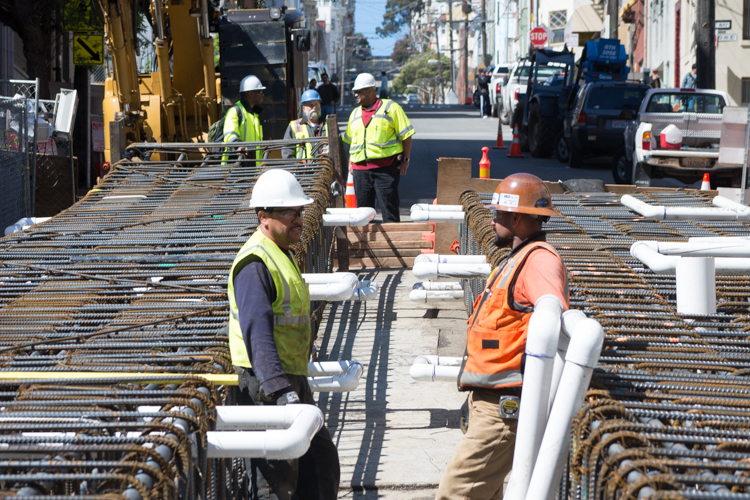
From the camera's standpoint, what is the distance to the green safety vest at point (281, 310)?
12.6 feet

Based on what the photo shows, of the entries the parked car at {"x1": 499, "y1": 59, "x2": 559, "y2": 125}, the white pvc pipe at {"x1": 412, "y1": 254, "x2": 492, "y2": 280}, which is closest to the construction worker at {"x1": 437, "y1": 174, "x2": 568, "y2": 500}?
the white pvc pipe at {"x1": 412, "y1": 254, "x2": 492, "y2": 280}

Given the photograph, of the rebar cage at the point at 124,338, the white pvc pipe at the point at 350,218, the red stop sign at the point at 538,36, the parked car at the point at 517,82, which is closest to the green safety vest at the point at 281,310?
the rebar cage at the point at 124,338

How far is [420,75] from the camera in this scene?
128125 mm

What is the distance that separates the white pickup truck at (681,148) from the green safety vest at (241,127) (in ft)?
26.7

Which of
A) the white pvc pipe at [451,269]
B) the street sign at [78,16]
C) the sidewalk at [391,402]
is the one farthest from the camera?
the street sign at [78,16]

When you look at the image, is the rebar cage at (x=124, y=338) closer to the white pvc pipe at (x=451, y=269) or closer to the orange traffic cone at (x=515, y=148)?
the white pvc pipe at (x=451, y=269)

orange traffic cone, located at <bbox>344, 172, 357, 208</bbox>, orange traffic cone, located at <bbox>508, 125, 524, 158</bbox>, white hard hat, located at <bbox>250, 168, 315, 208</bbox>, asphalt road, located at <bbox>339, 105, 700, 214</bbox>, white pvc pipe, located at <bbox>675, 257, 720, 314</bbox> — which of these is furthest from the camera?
orange traffic cone, located at <bbox>508, 125, 524, 158</bbox>

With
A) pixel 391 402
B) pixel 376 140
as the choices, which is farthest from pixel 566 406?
pixel 376 140

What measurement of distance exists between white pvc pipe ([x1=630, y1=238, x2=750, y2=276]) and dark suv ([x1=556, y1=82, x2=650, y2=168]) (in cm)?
1524

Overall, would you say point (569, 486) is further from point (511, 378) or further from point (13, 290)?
point (13, 290)

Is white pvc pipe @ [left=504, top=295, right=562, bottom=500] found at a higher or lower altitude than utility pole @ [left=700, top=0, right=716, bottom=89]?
lower

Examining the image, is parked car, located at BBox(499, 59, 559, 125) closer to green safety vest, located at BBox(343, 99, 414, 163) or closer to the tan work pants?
green safety vest, located at BBox(343, 99, 414, 163)

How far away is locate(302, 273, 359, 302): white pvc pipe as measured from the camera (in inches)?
191

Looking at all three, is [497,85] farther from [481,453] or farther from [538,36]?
[481,453]
